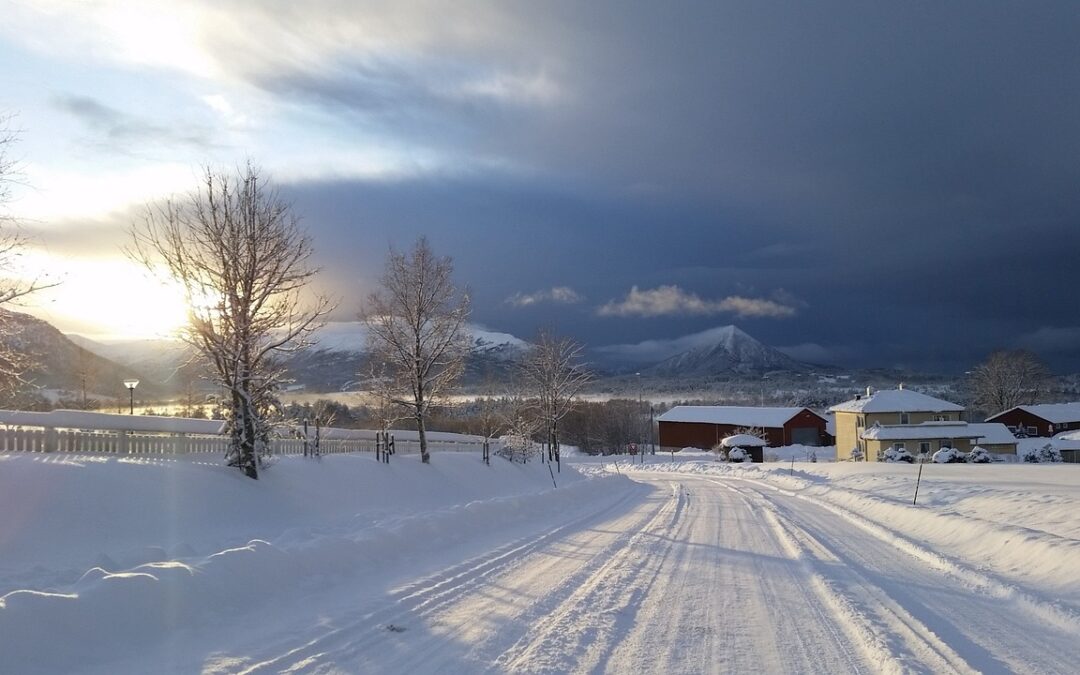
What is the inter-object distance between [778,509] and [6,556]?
21619 mm

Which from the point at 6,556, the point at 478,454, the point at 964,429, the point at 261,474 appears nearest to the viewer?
the point at 6,556

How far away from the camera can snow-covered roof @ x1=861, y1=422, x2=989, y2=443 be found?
7294cm

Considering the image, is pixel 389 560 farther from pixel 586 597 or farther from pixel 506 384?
pixel 506 384

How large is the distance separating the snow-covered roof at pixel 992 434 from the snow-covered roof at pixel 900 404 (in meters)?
2.64

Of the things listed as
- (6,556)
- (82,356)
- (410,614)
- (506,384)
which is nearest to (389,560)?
(410,614)

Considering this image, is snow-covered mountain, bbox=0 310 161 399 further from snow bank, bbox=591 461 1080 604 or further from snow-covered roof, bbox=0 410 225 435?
snow bank, bbox=591 461 1080 604

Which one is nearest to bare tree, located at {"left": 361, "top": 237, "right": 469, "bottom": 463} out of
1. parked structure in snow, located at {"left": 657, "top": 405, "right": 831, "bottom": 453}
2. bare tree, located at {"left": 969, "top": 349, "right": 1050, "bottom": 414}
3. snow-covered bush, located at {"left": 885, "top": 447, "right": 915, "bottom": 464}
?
snow-covered bush, located at {"left": 885, "top": 447, "right": 915, "bottom": 464}

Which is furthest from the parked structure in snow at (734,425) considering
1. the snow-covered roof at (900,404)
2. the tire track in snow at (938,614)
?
the tire track in snow at (938,614)

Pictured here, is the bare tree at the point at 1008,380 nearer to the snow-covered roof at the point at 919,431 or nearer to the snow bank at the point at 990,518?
the snow-covered roof at the point at 919,431

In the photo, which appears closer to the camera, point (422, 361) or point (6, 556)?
point (6, 556)

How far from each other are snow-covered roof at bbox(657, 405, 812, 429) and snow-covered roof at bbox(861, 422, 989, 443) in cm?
3151

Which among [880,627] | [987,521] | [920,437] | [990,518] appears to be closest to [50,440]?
[880,627]

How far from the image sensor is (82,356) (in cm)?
5188

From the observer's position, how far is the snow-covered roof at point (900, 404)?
77.5m
